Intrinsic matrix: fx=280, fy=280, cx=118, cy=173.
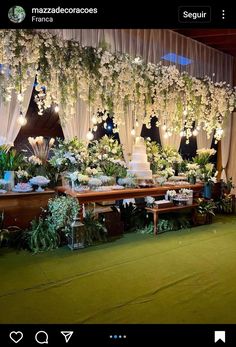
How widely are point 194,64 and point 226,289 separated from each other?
6.73 metres

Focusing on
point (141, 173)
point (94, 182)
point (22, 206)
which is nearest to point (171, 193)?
point (141, 173)

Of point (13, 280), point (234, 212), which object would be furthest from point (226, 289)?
point (234, 212)

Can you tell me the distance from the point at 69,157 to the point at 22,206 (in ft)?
3.68

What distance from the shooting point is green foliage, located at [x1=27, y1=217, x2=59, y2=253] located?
4031 millimetres

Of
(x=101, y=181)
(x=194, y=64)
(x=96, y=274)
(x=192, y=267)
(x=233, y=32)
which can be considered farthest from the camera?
(x=194, y=64)

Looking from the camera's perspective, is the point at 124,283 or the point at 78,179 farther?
the point at 78,179

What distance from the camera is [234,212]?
690cm

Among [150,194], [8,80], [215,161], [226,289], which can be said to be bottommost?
[226,289]

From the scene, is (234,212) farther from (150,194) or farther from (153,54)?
(153,54)

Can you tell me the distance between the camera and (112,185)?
507cm

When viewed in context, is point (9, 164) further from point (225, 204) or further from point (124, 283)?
point (225, 204)

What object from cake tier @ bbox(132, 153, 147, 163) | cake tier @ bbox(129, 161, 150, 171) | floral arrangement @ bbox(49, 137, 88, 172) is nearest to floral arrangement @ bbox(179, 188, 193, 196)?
cake tier @ bbox(129, 161, 150, 171)
